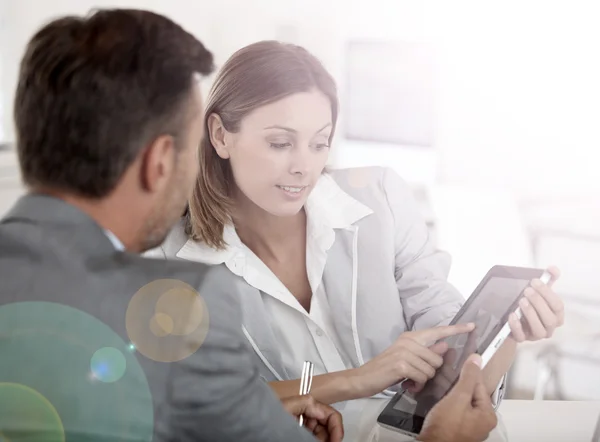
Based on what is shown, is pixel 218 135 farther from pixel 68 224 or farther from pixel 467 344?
pixel 467 344

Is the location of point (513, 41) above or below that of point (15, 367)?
above

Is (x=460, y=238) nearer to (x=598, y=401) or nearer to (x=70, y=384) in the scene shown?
(x=598, y=401)

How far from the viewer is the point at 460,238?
0.91 m

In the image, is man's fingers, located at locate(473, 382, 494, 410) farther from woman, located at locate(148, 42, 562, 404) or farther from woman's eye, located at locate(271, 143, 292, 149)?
woman's eye, located at locate(271, 143, 292, 149)

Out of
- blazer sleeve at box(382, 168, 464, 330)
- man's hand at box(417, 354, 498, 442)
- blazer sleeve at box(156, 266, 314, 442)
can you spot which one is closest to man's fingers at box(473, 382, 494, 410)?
man's hand at box(417, 354, 498, 442)

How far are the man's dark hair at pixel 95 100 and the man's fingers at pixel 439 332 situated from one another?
404mm

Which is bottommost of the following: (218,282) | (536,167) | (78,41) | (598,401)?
(598,401)

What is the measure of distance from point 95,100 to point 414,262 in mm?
450

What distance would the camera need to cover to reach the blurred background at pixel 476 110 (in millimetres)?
885

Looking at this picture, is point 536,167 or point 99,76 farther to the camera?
point 536,167

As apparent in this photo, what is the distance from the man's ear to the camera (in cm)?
75

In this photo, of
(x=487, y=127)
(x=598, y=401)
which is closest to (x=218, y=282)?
(x=487, y=127)

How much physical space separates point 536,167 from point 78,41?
60 centimetres

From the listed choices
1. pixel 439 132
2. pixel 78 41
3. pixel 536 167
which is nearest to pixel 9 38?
pixel 78 41
